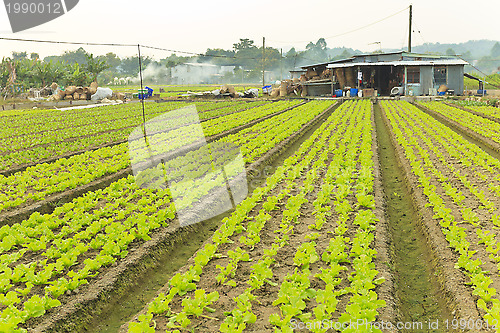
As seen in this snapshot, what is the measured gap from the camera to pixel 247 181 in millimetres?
10500

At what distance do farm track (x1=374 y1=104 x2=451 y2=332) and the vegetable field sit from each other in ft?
0.12

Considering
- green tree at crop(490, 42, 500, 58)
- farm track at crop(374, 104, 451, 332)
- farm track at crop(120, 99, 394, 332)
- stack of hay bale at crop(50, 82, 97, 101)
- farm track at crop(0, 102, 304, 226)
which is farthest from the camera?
Result: green tree at crop(490, 42, 500, 58)

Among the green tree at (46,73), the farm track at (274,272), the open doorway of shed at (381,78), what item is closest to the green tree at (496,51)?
the open doorway of shed at (381,78)

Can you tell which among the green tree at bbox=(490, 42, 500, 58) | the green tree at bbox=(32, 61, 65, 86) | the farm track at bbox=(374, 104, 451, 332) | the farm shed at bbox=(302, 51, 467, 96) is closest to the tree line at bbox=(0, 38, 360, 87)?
the green tree at bbox=(32, 61, 65, 86)

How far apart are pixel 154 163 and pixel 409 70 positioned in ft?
108

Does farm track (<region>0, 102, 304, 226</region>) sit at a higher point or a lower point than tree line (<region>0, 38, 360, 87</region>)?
lower

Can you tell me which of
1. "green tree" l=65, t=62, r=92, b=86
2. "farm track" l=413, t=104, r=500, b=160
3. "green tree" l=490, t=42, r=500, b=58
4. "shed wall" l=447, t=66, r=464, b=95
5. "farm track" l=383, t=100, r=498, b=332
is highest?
"green tree" l=490, t=42, r=500, b=58

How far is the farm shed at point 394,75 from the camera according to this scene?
124ft

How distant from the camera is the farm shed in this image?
3781 centimetres

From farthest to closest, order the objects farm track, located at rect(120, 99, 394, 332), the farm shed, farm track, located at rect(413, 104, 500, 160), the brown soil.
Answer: the farm shed
farm track, located at rect(413, 104, 500, 160)
the brown soil
farm track, located at rect(120, 99, 394, 332)

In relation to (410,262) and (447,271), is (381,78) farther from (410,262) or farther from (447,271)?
(447,271)

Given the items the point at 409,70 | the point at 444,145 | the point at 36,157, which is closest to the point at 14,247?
the point at 36,157

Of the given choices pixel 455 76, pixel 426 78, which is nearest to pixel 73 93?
pixel 426 78

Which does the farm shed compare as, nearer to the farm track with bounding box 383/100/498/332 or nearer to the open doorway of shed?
the open doorway of shed
